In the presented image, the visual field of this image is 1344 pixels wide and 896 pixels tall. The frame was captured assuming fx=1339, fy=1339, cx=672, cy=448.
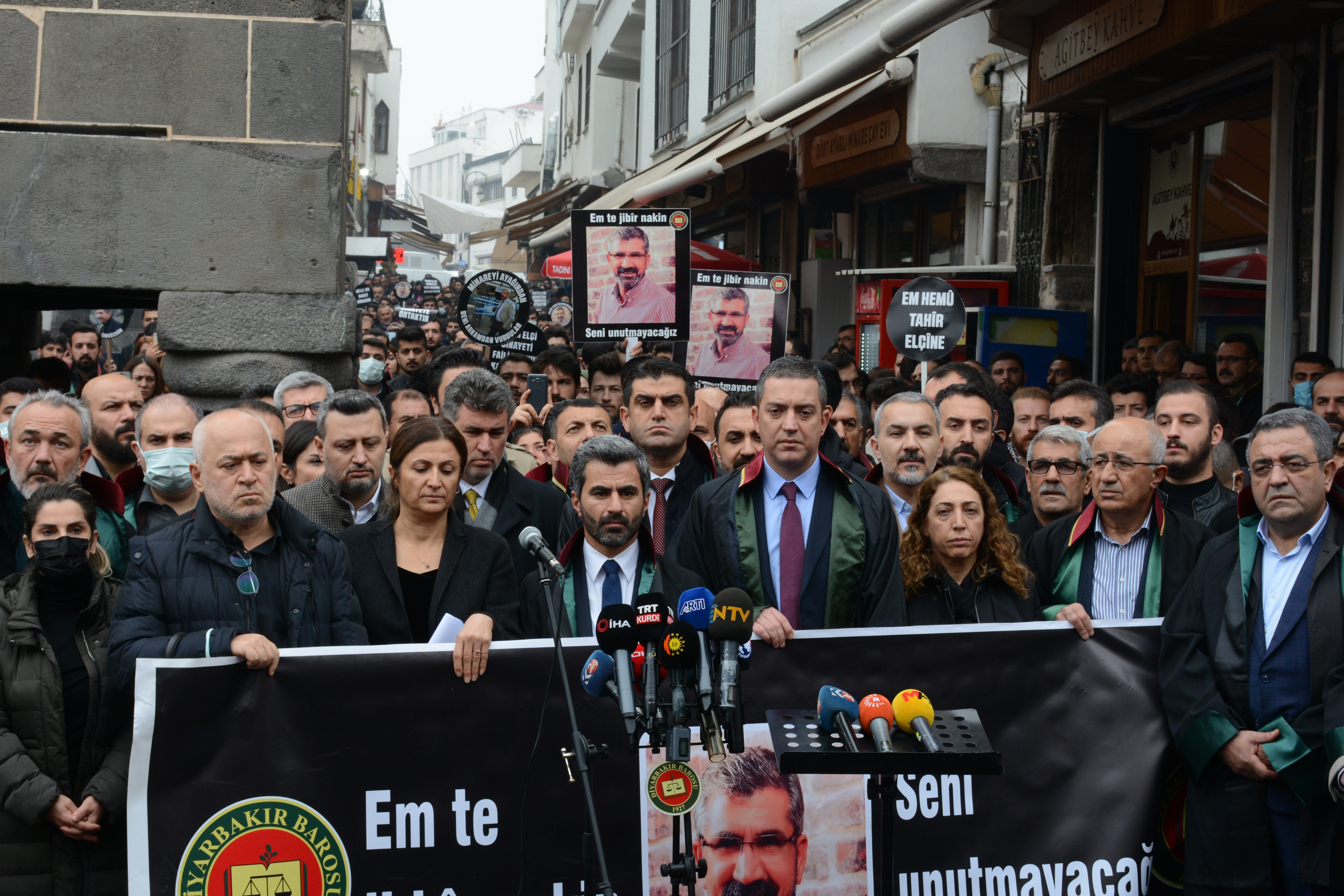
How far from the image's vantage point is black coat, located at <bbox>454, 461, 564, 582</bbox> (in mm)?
5734

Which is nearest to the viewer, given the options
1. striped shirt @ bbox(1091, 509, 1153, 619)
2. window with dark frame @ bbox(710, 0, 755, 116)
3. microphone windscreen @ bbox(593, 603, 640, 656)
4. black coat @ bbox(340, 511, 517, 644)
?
microphone windscreen @ bbox(593, 603, 640, 656)

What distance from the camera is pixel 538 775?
438 cm

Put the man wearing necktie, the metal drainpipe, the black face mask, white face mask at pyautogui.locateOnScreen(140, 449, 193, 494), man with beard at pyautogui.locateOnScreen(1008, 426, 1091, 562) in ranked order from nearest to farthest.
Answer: the black face mask < the man wearing necktie < white face mask at pyautogui.locateOnScreen(140, 449, 193, 494) < man with beard at pyautogui.locateOnScreen(1008, 426, 1091, 562) < the metal drainpipe

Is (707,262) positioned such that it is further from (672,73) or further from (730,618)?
(730,618)

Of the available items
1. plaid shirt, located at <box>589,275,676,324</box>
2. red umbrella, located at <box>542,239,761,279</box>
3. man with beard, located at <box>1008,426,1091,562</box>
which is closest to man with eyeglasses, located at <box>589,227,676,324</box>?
plaid shirt, located at <box>589,275,676,324</box>

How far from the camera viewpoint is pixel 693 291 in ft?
30.9

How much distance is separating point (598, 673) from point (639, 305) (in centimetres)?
576

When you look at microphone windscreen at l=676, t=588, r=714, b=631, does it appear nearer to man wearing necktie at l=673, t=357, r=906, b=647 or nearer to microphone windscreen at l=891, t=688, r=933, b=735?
microphone windscreen at l=891, t=688, r=933, b=735

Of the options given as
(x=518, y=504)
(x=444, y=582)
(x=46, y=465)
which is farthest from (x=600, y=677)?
(x=46, y=465)

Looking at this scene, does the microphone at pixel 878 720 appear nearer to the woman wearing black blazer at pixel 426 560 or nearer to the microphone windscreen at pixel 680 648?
the microphone windscreen at pixel 680 648

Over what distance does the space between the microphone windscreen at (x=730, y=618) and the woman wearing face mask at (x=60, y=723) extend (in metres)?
2.16

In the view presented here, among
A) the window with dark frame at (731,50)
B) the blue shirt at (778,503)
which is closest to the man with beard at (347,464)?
the blue shirt at (778,503)

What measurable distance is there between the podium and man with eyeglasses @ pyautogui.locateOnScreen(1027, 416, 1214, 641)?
5.63 feet

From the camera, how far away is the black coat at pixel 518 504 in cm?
573
